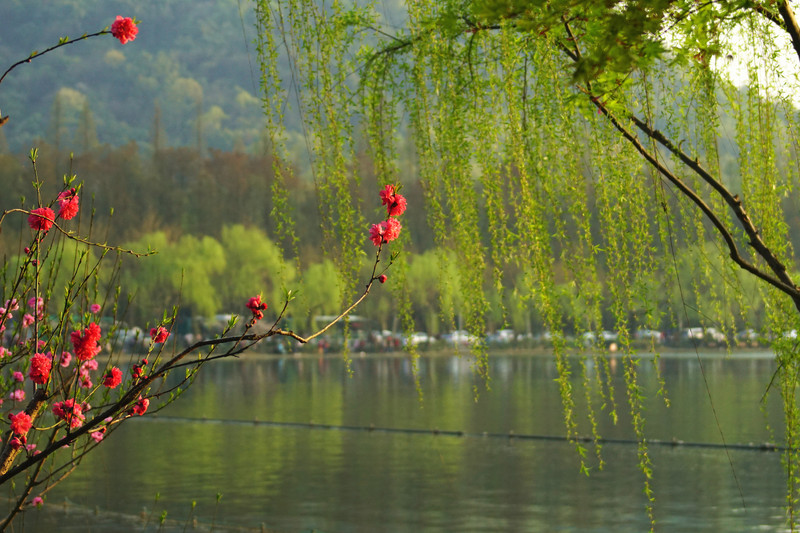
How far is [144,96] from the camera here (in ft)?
426

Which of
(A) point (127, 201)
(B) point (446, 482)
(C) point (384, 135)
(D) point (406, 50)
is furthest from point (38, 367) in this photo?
(A) point (127, 201)

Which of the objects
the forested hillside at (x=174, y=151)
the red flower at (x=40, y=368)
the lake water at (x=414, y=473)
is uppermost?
the forested hillside at (x=174, y=151)

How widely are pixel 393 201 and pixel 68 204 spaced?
1.05 m

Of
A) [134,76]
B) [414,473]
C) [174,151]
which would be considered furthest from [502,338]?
[134,76]

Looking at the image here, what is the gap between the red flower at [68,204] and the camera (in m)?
2.81

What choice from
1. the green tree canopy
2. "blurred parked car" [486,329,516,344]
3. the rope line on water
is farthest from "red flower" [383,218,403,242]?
"blurred parked car" [486,329,516,344]

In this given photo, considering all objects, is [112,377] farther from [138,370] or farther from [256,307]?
[256,307]

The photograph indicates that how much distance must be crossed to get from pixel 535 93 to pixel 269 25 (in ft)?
3.17

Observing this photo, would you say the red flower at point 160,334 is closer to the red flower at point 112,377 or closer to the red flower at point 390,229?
the red flower at point 112,377

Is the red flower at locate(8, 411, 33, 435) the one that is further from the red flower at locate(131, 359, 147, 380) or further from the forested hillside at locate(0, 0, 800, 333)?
the forested hillside at locate(0, 0, 800, 333)

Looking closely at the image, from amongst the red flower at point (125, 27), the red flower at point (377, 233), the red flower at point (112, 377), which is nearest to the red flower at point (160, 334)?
the red flower at point (112, 377)

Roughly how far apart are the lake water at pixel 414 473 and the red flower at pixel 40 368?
7.85 feet

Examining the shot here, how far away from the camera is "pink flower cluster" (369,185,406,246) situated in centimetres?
254

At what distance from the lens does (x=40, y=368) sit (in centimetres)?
233
